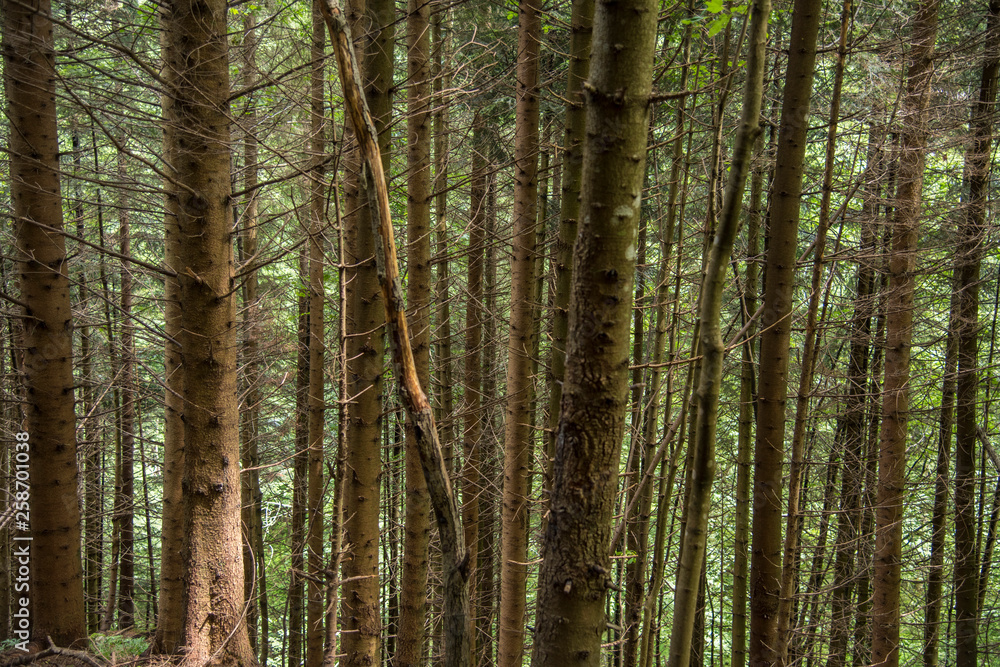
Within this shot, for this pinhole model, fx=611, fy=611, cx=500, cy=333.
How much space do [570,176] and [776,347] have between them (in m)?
1.97

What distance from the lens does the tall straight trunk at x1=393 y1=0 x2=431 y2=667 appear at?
529 cm

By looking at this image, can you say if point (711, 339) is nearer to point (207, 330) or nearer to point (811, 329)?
point (811, 329)

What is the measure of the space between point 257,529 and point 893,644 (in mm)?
9318

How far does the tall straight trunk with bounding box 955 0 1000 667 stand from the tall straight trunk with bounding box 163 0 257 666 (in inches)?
286

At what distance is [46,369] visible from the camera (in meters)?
5.18

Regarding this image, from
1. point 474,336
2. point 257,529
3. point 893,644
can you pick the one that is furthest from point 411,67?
point 257,529

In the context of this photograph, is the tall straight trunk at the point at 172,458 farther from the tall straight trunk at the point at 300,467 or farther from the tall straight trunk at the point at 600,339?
the tall straight trunk at the point at 600,339

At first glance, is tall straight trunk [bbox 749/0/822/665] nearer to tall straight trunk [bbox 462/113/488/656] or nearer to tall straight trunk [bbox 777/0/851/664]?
tall straight trunk [bbox 777/0/851/664]

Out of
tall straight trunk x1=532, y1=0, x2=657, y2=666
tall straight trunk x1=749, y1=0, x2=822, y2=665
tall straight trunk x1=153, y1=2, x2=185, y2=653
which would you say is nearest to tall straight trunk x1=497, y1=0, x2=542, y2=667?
tall straight trunk x1=749, y1=0, x2=822, y2=665

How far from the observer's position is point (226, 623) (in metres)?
4.07

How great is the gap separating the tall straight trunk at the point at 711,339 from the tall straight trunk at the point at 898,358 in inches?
175

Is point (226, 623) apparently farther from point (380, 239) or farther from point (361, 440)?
point (380, 239)

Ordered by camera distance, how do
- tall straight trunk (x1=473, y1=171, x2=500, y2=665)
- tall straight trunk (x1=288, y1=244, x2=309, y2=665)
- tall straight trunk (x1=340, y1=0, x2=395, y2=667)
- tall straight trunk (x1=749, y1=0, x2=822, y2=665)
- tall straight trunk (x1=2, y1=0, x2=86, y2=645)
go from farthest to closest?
tall straight trunk (x1=288, y1=244, x2=309, y2=665) → tall straight trunk (x1=473, y1=171, x2=500, y2=665) → tall straight trunk (x1=2, y1=0, x2=86, y2=645) → tall straight trunk (x1=340, y1=0, x2=395, y2=667) → tall straight trunk (x1=749, y1=0, x2=822, y2=665)

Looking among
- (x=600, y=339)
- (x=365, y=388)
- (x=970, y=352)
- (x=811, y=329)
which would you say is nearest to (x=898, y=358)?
(x=970, y=352)
